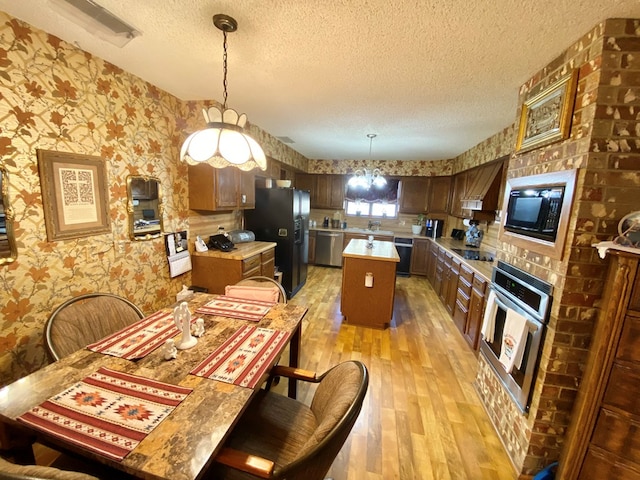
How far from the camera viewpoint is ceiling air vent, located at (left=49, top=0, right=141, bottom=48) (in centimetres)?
129

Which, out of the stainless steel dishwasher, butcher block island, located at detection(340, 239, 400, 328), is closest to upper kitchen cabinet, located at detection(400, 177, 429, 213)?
the stainless steel dishwasher

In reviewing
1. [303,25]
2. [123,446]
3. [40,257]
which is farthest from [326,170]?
[123,446]

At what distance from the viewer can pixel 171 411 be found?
901mm

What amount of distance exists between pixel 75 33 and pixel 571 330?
329cm

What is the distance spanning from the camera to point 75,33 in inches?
61.3

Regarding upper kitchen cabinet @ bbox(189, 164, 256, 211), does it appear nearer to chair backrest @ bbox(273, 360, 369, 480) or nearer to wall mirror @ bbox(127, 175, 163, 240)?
wall mirror @ bbox(127, 175, 163, 240)

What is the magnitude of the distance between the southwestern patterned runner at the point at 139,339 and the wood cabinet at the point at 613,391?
2.08 meters

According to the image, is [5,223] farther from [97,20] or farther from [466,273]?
[466,273]

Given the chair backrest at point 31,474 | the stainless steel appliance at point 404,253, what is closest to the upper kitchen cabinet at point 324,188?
the stainless steel appliance at point 404,253

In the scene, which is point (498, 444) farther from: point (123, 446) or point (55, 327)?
point (55, 327)

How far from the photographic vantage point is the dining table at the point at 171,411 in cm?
73

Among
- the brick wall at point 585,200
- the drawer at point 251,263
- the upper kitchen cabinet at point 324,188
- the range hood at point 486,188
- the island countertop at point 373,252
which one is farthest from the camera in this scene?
the upper kitchen cabinet at point 324,188

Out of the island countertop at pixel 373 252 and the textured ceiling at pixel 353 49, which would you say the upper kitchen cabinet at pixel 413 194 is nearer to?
the island countertop at pixel 373 252

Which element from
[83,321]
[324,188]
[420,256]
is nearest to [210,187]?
[83,321]
